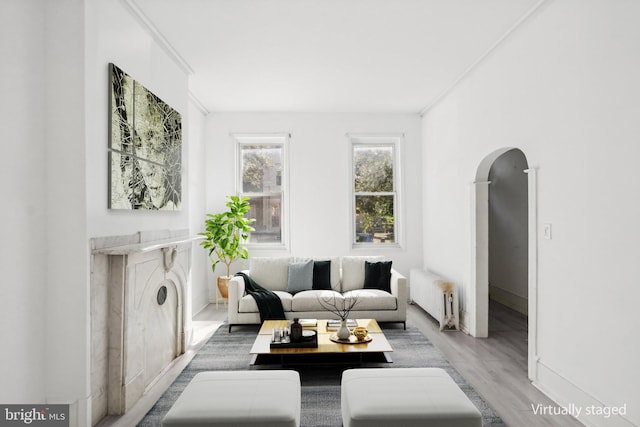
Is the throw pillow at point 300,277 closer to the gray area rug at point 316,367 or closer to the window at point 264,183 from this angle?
the gray area rug at point 316,367

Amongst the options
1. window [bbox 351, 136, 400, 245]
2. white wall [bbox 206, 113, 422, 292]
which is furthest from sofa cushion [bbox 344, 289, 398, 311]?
window [bbox 351, 136, 400, 245]

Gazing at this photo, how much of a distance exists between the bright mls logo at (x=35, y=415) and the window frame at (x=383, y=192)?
4499mm

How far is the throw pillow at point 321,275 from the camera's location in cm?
517

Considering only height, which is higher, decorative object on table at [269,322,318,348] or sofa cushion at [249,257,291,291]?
sofa cushion at [249,257,291,291]

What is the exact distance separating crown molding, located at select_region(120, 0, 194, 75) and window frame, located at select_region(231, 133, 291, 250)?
6.20 ft

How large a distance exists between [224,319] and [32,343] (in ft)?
9.67

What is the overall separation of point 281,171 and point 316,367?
3560 millimetres

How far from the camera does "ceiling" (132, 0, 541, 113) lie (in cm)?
317

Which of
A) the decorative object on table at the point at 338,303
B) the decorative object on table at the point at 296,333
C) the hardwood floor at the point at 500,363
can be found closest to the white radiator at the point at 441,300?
the hardwood floor at the point at 500,363

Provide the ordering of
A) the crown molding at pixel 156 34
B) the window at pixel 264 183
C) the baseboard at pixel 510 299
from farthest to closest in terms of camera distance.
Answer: the window at pixel 264 183
the baseboard at pixel 510 299
the crown molding at pixel 156 34

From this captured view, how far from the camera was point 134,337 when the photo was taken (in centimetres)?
292

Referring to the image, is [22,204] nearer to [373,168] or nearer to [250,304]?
[250,304]

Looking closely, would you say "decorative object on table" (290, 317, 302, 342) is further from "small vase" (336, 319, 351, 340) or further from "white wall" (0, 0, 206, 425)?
"white wall" (0, 0, 206, 425)

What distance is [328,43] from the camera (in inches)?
149
